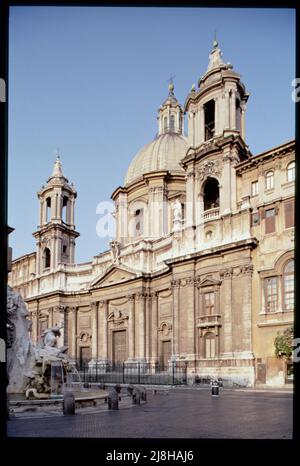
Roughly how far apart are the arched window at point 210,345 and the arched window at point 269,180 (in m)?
11.0

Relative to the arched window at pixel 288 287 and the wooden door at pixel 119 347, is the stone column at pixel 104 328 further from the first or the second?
the arched window at pixel 288 287

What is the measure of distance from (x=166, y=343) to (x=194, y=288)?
318 inches

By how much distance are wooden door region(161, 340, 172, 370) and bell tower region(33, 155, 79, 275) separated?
747 inches

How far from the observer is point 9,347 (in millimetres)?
19281

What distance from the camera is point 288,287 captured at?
32.2 meters

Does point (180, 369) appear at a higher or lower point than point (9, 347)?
lower

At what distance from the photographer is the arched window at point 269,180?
113 feet

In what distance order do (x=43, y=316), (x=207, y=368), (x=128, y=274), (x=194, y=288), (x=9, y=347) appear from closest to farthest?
(x=9, y=347)
(x=207, y=368)
(x=194, y=288)
(x=128, y=274)
(x=43, y=316)

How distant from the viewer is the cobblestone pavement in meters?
12.2

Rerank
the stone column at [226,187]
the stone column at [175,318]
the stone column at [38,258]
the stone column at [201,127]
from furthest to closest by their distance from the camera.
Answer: the stone column at [38,258]
the stone column at [201,127]
the stone column at [175,318]
the stone column at [226,187]

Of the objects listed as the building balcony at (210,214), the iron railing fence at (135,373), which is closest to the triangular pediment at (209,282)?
the building balcony at (210,214)

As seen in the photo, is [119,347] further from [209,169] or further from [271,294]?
[271,294]

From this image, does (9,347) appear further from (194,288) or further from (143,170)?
(143,170)

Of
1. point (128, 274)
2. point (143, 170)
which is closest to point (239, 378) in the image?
point (128, 274)
